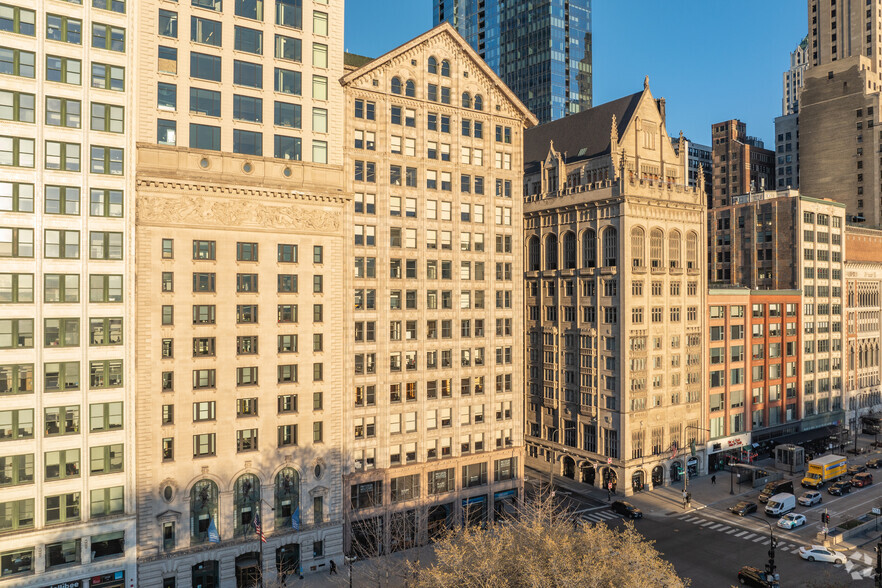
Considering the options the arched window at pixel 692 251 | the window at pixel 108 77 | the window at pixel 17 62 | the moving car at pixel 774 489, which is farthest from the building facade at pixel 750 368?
the window at pixel 17 62

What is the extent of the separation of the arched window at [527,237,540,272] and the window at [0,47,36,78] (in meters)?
63.8

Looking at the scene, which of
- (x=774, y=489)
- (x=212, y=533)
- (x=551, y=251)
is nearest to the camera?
(x=212, y=533)

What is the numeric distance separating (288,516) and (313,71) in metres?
41.3

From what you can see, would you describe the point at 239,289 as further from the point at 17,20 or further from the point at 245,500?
the point at 17,20

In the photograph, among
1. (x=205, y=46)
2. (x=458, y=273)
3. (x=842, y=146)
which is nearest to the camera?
(x=205, y=46)

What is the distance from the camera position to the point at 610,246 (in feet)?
268

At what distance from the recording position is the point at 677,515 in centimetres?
7281

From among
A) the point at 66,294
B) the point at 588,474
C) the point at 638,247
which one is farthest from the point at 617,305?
the point at 66,294

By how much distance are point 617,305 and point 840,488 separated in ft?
120

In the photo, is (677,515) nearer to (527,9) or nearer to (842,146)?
(842,146)

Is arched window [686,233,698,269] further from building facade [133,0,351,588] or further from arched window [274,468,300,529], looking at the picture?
arched window [274,468,300,529]

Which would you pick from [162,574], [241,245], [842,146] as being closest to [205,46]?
[241,245]

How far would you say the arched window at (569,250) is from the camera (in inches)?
3413

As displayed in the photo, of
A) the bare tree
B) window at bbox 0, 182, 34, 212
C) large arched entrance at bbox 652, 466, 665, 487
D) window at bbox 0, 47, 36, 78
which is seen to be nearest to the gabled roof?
window at bbox 0, 47, 36, 78
